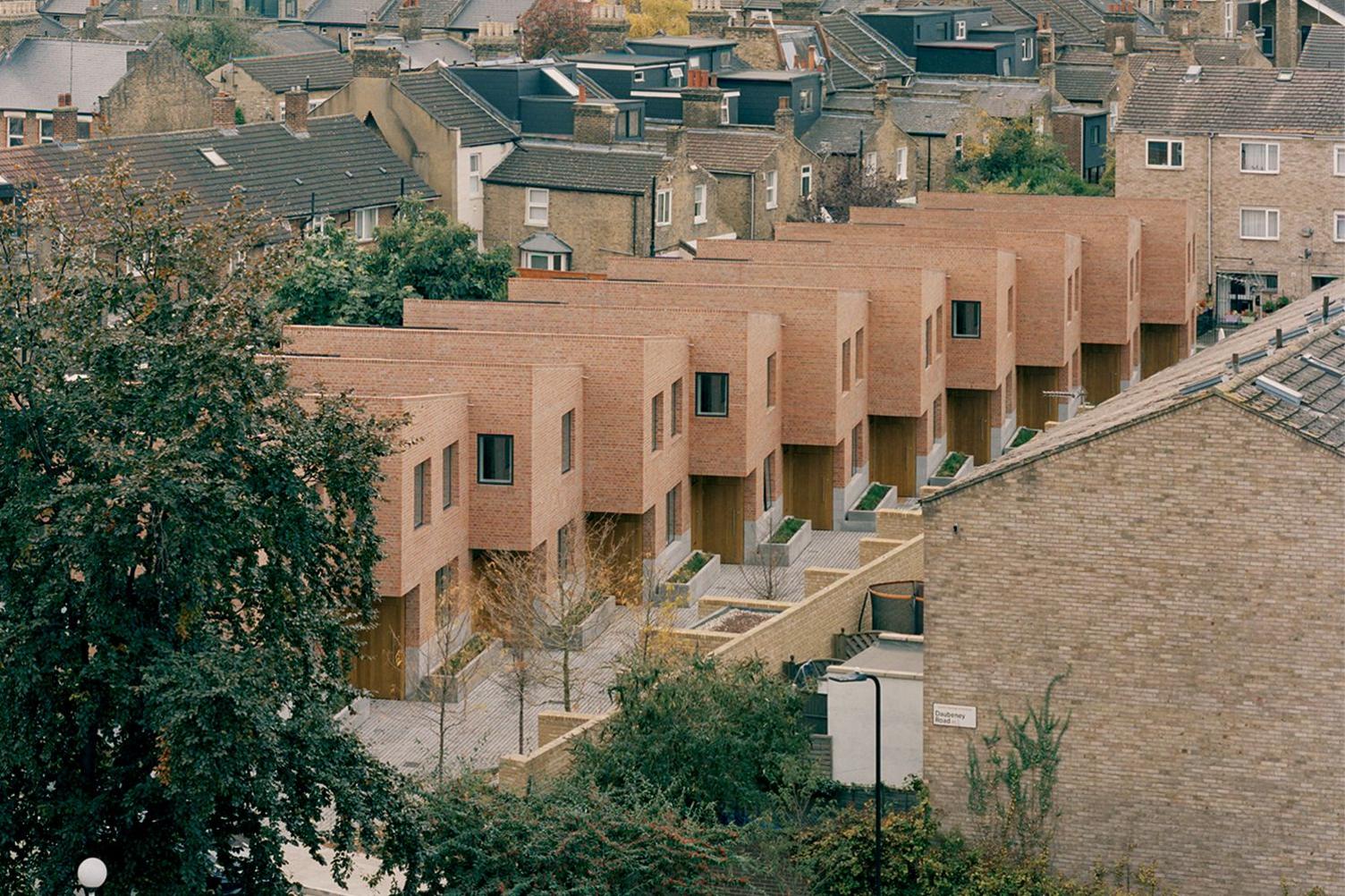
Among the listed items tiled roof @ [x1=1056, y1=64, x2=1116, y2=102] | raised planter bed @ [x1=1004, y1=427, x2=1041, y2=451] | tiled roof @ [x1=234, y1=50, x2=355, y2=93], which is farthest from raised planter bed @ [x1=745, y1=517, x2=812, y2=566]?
tiled roof @ [x1=1056, y1=64, x2=1116, y2=102]

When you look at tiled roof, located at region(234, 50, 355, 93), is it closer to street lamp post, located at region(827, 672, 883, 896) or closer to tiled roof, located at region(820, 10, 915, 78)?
tiled roof, located at region(820, 10, 915, 78)

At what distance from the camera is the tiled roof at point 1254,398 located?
37.6 m

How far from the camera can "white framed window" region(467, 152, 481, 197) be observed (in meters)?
89.8

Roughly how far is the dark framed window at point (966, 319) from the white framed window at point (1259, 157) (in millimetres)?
21252

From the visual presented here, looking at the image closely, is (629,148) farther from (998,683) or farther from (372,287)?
(998,683)

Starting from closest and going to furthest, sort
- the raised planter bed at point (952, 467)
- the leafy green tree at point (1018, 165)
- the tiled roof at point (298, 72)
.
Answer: the raised planter bed at point (952, 467)
the leafy green tree at point (1018, 165)
the tiled roof at point (298, 72)

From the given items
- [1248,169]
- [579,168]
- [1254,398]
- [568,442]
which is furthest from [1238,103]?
[1254,398]

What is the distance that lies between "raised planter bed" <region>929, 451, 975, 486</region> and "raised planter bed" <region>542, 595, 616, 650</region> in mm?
14865

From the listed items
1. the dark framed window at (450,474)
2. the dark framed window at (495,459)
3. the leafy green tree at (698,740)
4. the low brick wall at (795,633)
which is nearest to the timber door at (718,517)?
the low brick wall at (795,633)

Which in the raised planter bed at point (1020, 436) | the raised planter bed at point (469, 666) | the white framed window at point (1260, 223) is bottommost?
the raised planter bed at point (469, 666)

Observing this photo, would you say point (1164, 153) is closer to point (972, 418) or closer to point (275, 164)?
point (972, 418)

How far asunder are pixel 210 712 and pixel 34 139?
6995cm

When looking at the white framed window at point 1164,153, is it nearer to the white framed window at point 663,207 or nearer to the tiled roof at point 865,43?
the white framed window at point 663,207

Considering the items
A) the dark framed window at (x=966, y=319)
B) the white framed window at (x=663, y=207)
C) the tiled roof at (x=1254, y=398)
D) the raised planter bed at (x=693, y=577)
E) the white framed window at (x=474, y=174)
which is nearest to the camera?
the tiled roof at (x=1254, y=398)
